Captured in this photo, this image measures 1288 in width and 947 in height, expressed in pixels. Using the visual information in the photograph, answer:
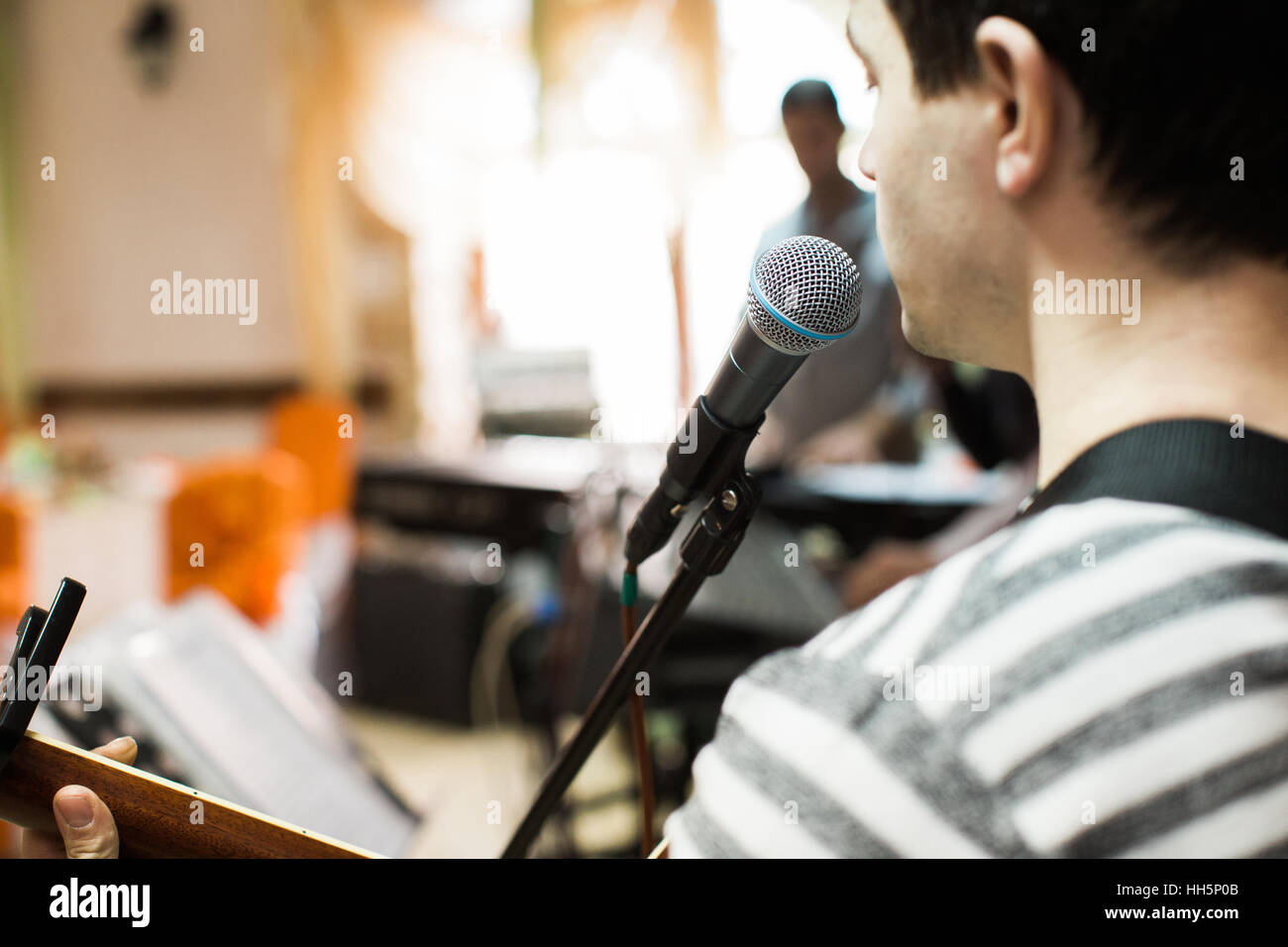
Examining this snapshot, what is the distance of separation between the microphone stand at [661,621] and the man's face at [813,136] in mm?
435

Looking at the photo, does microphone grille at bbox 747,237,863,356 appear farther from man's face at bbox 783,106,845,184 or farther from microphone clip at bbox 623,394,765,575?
man's face at bbox 783,106,845,184

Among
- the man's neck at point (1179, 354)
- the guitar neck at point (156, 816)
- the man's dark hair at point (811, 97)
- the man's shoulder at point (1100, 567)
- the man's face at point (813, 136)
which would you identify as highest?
the man's dark hair at point (811, 97)

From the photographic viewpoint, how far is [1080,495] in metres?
0.43

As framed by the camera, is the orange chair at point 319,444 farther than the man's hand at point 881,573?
Yes

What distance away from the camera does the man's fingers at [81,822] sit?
21.0 inches

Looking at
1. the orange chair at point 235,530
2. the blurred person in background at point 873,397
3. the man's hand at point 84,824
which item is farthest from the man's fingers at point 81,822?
the orange chair at point 235,530

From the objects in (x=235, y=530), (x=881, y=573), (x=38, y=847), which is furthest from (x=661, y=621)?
(x=235, y=530)

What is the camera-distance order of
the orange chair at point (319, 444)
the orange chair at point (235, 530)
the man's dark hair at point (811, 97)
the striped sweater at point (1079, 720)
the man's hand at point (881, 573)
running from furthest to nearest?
the orange chair at point (319, 444) < the orange chair at point (235, 530) < the man's hand at point (881, 573) < the man's dark hair at point (811, 97) < the striped sweater at point (1079, 720)

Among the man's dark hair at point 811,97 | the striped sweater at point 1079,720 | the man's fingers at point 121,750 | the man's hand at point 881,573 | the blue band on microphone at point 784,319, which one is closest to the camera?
the striped sweater at point 1079,720

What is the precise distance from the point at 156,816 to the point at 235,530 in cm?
211

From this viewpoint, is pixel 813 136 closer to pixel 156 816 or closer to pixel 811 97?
pixel 811 97

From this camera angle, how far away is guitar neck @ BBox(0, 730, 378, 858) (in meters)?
0.54

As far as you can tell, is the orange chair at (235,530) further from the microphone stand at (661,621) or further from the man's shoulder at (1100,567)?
the man's shoulder at (1100,567)
